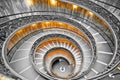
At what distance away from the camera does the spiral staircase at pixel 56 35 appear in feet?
58.9

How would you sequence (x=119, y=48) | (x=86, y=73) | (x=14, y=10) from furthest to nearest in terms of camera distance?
(x=14, y=10)
(x=86, y=73)
(x=119, y=48)

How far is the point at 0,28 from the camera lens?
17.7 m

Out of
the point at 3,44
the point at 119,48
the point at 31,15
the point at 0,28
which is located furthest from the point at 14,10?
the point at 119,48

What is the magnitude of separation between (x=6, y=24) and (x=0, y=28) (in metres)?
1.17

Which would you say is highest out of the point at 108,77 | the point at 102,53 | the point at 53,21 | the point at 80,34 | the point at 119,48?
the point at 53,21

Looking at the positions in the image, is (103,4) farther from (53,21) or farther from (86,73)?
(86,73)

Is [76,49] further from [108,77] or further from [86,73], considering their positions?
[108,77]

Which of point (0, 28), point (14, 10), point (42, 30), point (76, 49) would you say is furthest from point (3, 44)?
point (76, 49)

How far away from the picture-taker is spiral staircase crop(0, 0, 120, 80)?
58.9 feet

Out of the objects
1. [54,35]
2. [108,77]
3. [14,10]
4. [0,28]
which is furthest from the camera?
[54,35]

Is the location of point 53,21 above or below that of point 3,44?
above

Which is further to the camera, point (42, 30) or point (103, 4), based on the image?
point (42, 30)

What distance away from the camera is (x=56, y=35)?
2298 centimetres

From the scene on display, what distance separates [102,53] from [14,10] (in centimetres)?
1225
